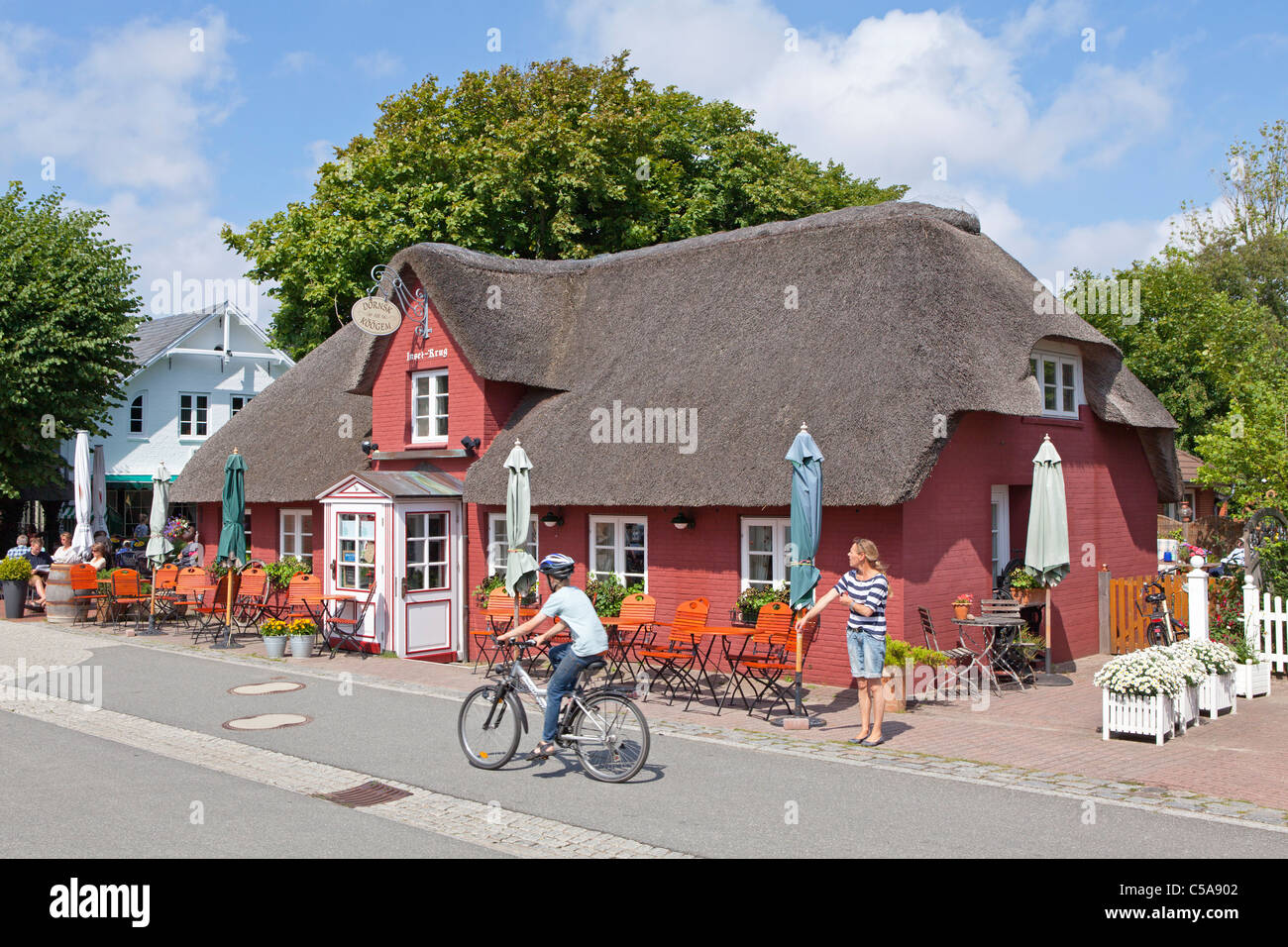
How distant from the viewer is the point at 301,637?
17078mm

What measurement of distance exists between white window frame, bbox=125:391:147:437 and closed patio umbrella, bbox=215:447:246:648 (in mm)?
20135

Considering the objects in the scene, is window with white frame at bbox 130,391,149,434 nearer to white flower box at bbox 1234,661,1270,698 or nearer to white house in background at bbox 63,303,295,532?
white house in background at bbox 63,303,295,532

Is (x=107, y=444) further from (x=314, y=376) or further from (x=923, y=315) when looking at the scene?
(x=923, y=315)

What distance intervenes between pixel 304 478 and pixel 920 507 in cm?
1231

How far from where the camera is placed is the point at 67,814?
770 cm

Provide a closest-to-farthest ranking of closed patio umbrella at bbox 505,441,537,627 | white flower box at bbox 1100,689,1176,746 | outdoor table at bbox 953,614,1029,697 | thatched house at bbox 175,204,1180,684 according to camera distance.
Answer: white flower box at bbox 1100,689,1176,746 < outdoor table at bbox 953,614,1029,697 < thatched house at bbox 175,204,1180,684 < closed patio umbrella at bbox 505,441,537,627

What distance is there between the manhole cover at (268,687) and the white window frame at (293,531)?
7.45m

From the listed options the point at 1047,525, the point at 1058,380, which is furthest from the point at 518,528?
the point at 1058,380

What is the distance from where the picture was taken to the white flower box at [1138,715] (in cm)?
1037

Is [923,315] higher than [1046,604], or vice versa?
[923,315]

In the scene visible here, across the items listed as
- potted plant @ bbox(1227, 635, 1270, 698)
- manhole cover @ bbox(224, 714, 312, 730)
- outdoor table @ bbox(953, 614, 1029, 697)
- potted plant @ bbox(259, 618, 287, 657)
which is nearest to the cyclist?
manhole cover @ bbox(224, 714, 312, 730)

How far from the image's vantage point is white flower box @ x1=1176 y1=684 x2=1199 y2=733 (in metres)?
10.8

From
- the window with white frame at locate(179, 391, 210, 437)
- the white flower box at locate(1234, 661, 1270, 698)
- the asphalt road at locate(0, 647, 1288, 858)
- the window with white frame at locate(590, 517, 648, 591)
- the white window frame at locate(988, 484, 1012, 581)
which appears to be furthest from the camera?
A: the window with white frame at locate(179, 391, 210, 437)
